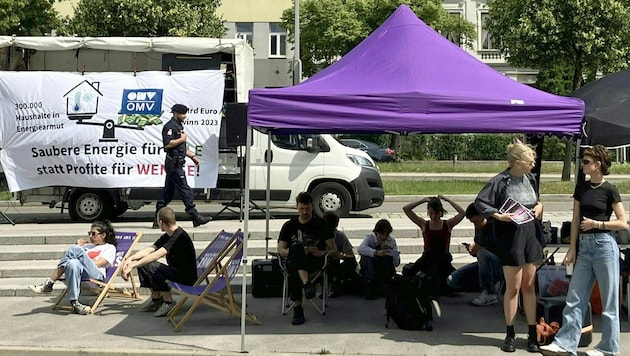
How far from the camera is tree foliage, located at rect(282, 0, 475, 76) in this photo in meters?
37.8

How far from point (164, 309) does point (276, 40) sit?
37053mm

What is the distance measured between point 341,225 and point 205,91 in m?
3.53

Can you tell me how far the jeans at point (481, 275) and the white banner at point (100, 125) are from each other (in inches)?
239

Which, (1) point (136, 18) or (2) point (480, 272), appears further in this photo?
(1) point (136, 18)

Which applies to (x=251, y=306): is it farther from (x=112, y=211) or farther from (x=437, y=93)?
(x=112, y=211)

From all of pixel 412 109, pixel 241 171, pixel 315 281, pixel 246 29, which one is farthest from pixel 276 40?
pixel 412 109

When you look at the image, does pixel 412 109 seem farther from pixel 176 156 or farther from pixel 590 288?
pixel 176 156

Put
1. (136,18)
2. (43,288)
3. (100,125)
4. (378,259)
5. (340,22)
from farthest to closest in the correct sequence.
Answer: (340,22), (136,18), (100,125), (43,288), (378,259)

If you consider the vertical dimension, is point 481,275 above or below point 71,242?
above

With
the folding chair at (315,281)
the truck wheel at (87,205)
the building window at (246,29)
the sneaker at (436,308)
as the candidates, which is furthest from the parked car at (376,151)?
the sneaker at (436,308)

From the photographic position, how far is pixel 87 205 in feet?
47.9

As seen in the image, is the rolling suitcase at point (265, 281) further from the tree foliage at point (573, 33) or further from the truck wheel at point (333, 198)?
the tree foliage at point (573, 33)

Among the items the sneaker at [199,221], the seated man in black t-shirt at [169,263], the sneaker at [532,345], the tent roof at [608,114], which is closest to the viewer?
the sneaker at [532,345]

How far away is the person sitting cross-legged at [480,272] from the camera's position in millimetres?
8516
